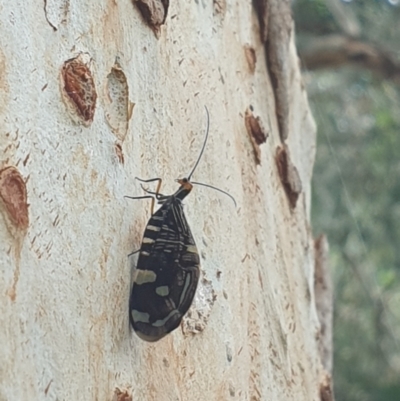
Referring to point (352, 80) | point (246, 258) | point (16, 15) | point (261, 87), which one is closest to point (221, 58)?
point (261, 87)

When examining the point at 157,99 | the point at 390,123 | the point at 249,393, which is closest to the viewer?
the point at 157,99

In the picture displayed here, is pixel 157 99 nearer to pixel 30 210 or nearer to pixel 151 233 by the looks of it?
pixel 151 233

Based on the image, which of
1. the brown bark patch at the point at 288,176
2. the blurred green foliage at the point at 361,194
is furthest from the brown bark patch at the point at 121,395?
the blurred green foliage at the point at 361,194

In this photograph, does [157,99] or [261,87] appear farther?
[261,87]

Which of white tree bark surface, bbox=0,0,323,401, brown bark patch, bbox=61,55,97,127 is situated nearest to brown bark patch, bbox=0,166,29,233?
white tree bark surface, bbox=0,0,323,401

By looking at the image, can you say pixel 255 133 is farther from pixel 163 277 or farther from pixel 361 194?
pixel 361 194

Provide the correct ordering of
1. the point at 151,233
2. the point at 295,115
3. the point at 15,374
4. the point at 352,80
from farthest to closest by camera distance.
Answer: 1. the point at 352,80
2. the point at 295,115
3. the point at 151,233
4. the point at 15,374

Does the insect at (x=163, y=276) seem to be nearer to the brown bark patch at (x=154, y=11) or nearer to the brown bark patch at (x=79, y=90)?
the brown bark patch at (x=79, y=90)
